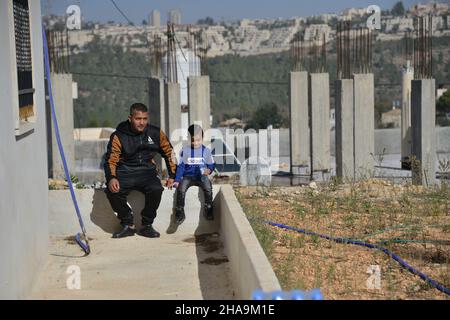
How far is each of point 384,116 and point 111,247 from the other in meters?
46.4

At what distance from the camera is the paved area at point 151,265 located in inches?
235

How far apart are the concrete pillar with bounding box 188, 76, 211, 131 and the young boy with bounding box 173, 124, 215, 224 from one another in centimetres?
1202

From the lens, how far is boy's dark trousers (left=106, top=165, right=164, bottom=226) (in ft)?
25.1

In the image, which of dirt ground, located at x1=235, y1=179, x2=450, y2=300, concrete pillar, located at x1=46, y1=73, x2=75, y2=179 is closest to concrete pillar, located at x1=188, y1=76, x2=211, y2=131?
concrete pillar, located at x1=46, y1=73, x2=75, y2=179

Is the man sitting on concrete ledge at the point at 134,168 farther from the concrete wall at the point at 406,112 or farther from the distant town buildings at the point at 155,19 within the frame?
the distant town buildings at the point at 155,19

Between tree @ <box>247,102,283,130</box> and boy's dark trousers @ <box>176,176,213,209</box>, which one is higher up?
boy's dark trousers @ <box>176,176,213,209</box>

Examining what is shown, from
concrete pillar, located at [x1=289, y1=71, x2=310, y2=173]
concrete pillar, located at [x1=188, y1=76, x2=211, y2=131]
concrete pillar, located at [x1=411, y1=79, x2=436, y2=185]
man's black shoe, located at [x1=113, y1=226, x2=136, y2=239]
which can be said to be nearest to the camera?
man's black shoe, located at [x1=113, y1=226, x2=136, y2=239]

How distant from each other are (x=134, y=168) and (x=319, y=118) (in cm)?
1516

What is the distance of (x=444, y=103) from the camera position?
172 ft

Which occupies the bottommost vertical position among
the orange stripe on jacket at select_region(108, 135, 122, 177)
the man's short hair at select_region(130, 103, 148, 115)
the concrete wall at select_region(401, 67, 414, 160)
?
the concrete wall at select_region(401, 67, 414, 160)

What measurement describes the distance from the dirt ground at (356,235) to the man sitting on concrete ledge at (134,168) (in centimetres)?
93

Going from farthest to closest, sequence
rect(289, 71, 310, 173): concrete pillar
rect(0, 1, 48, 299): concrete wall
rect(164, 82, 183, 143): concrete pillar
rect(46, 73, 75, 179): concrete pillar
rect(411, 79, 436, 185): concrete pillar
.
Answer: rect(289, 71, 310, 173): concrete pillar < rect(164, 82, 183, 143): concrete pillar < rect(46, 73, 75, 179): concrete pillar < rect(411, 79, 436, 185): concrete pillar < rect(0, 1, 48, 299): concrete wall

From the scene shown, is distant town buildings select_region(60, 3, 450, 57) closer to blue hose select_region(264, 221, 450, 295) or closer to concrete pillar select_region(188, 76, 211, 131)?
concrete pillar select_region(188, 76, 211, 131)
